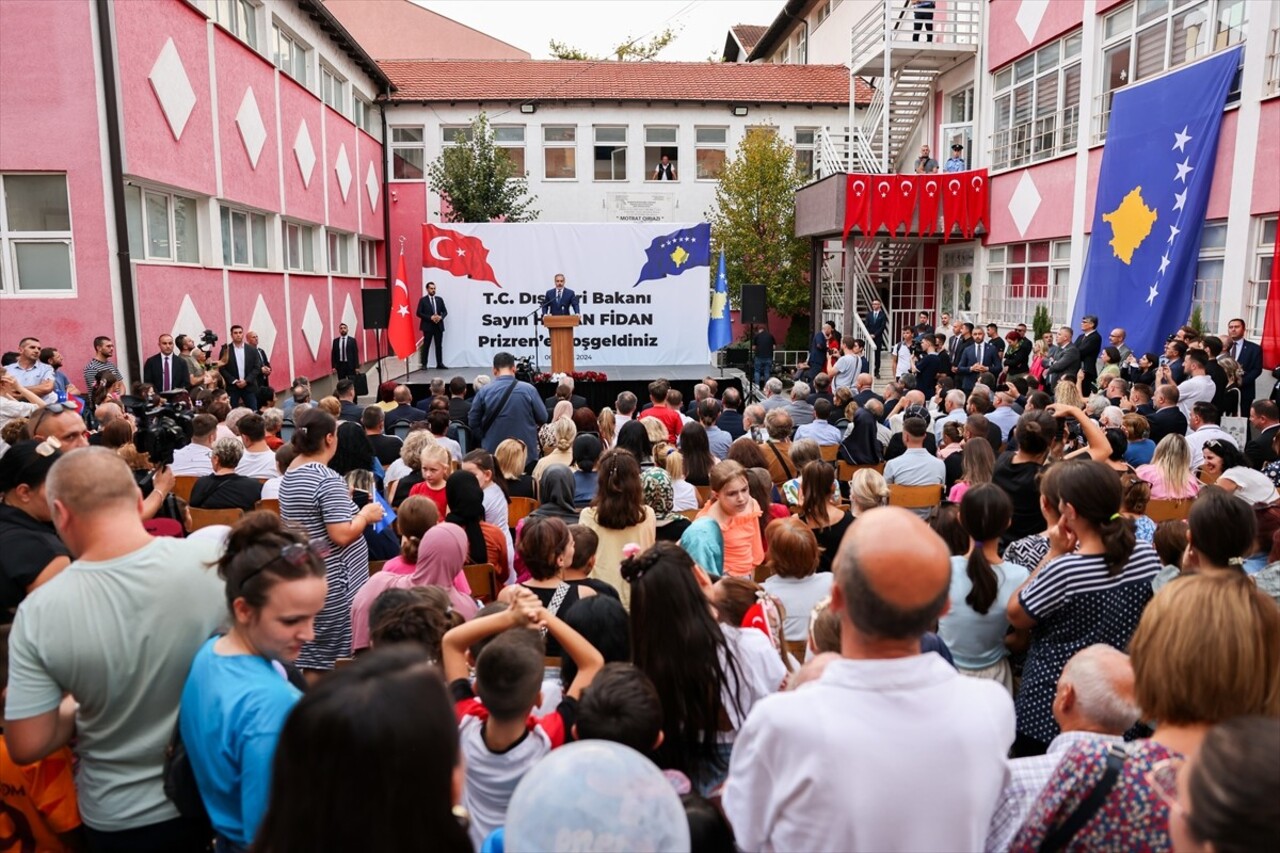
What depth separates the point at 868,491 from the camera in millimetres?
4227

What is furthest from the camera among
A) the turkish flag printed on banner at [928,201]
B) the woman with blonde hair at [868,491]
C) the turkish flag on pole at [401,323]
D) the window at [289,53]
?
the turkish flag printed on banner at [928,201]

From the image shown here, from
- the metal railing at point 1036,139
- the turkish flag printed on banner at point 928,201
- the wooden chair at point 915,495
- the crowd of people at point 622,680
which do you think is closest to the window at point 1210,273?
the metal railing at point 1036,139

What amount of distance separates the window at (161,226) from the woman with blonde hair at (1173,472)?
34.4 feet

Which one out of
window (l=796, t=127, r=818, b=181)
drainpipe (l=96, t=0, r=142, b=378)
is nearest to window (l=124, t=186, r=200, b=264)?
drainpipe (l=96, t=0, r=142, b=378)

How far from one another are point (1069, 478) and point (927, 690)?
1.42 meters

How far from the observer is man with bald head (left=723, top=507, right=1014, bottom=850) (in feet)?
4.82

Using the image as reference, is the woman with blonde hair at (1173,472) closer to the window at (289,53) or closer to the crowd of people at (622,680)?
the crowd of people at (622,680)

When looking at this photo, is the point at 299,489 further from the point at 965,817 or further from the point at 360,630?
the point at 965,817

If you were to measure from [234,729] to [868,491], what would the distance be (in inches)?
124

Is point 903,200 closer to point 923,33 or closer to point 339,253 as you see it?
point 923,33

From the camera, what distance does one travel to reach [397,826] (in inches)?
48.6

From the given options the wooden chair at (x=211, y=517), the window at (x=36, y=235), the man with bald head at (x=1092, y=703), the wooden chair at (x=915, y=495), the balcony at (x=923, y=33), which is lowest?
the wooden chair at (x=915, y=495)

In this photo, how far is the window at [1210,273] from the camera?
34.7 feet

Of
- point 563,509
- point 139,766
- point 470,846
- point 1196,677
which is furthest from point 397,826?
point 563,509
